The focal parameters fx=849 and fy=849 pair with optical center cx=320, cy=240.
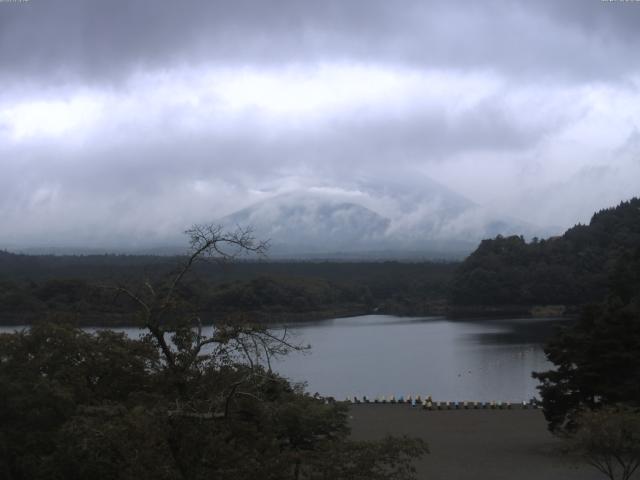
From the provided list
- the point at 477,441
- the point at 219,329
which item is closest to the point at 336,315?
the point at 477,441

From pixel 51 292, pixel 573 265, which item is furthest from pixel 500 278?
pixel 51 292

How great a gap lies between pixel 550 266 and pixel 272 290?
29.1m

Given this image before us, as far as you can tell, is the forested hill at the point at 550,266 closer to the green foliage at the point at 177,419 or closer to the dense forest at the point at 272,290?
the dense forest at the point at 272,290

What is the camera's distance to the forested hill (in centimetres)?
8231

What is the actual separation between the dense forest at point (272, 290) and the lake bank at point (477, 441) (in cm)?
2409

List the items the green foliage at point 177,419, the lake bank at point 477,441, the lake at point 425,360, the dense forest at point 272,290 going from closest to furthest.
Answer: the green foliage at point 177,419 < the lake bank at point 477,441 < the lake at point 425,360 < the dense forest at point 272,290

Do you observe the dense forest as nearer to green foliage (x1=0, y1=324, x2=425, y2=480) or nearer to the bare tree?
green foliage (x1=0, y1=324, x2=425, y2=480)

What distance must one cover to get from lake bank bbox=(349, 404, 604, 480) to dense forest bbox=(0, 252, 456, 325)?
24.1 metres

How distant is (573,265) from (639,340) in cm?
6939

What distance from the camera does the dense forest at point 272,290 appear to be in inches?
2581

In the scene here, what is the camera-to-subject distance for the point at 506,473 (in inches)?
712

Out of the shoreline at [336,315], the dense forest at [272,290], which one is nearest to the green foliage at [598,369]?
the dense forest at [272,290]

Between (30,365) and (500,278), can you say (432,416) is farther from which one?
(500,278)

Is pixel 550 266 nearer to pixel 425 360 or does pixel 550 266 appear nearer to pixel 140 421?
pixel 425 360
